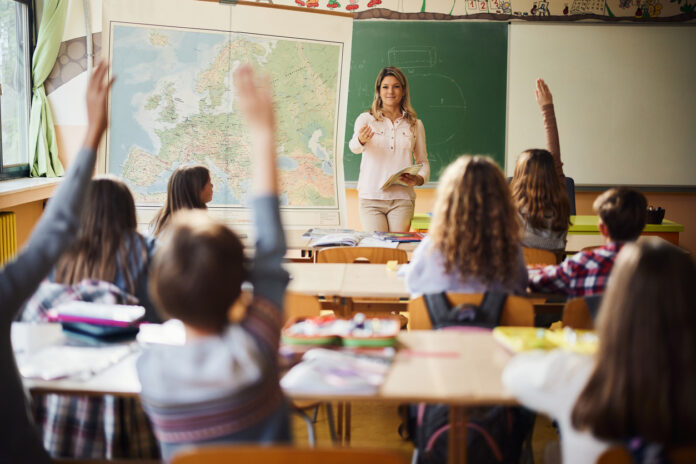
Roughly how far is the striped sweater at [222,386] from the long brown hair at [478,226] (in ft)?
3.58

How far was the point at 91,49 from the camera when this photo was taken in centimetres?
600

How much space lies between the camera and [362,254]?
354 centimetres

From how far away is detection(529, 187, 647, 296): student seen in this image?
2.49m

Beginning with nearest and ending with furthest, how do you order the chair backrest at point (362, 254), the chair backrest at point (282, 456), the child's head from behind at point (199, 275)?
the chair backrest at point (282, 456), the child's head from behind at point (199, 275), the chair backrest at point (362, 254)

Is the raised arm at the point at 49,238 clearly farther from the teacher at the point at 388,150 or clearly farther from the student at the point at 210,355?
the teacher at the point at 388,150

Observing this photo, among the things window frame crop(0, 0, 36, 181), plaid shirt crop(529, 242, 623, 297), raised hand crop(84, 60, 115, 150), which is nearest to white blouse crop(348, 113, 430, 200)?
Result: plaid shirt crop(529, 242, 623, 297)

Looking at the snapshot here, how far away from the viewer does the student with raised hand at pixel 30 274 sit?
1377mm

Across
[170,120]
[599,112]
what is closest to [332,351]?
[170,120]

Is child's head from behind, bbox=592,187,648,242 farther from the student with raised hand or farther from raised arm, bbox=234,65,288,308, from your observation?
the student with raised hand

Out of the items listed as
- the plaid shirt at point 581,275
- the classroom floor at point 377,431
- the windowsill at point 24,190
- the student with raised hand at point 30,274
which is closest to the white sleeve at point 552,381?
the student with raised hand at point 30,274

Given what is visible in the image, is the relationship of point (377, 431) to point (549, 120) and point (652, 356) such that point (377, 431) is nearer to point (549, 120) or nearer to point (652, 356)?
point (549, 120)

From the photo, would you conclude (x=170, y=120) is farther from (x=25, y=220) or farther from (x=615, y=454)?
(x=615, y=454)

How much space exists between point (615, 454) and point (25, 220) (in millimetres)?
5044

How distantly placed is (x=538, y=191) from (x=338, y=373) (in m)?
1.89
